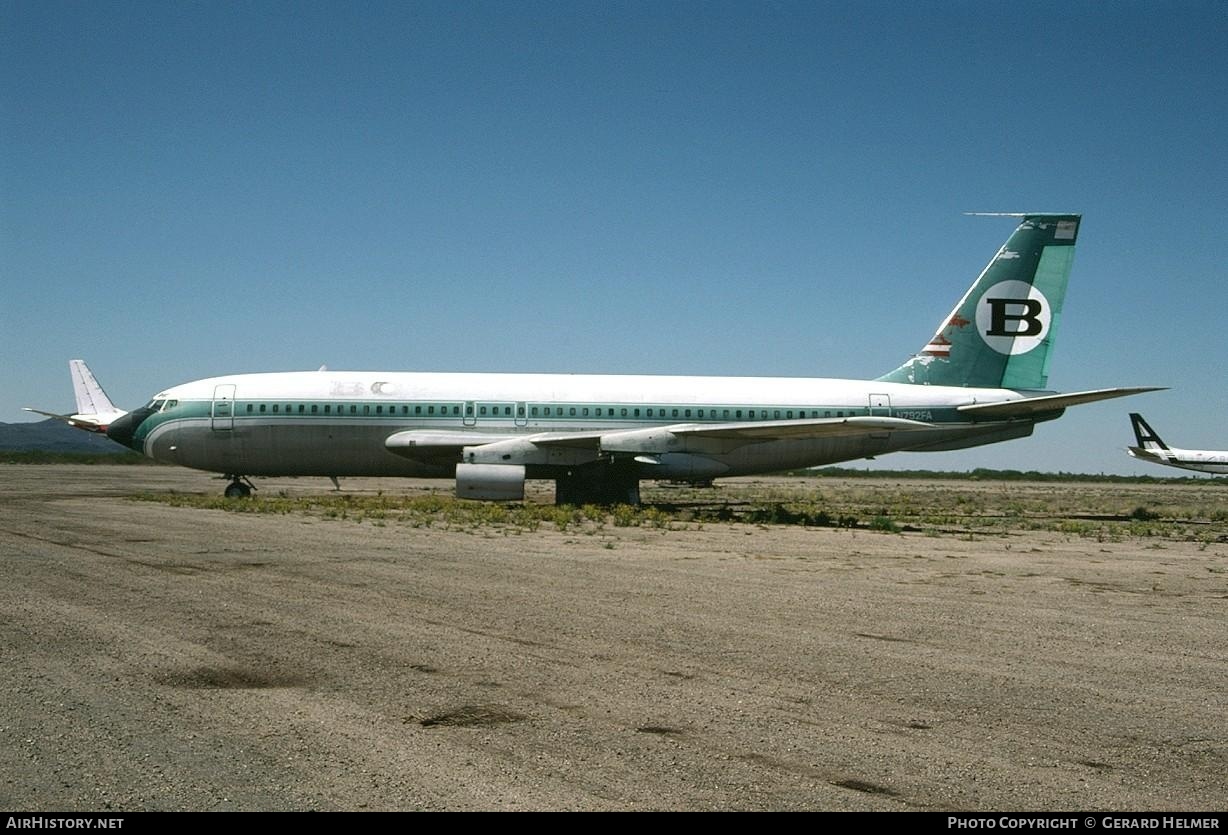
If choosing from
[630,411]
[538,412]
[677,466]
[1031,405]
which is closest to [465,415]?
[538,412]

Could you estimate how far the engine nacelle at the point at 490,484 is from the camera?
955 inches

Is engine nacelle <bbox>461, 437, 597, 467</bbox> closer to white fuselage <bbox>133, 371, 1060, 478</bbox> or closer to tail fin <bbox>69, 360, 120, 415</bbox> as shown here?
white fuselage <bbox>133, 371, 1060, 478</bbox>

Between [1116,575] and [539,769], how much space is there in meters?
11.7

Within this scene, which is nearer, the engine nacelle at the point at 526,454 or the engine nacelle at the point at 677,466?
the engine nacelle at the point at 526,454

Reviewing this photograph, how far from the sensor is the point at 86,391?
168ft

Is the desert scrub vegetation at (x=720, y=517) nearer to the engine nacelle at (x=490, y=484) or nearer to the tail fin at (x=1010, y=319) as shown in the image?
the engine nacelle at (x=490, y=484)

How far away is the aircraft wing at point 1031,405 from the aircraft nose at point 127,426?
74.5ft

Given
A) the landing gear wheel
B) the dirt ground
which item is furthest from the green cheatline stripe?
the dirt ground

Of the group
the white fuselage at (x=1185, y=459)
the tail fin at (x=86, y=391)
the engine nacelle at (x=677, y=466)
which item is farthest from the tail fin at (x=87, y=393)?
the white fuselage at (x=1185, y=459)

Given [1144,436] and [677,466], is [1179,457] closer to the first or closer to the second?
[1144,436]

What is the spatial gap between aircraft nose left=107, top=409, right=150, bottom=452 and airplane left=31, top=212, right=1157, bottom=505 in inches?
1.6

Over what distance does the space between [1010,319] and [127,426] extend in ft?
81.9

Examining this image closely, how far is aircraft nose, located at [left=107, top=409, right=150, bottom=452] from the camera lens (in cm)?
2770
